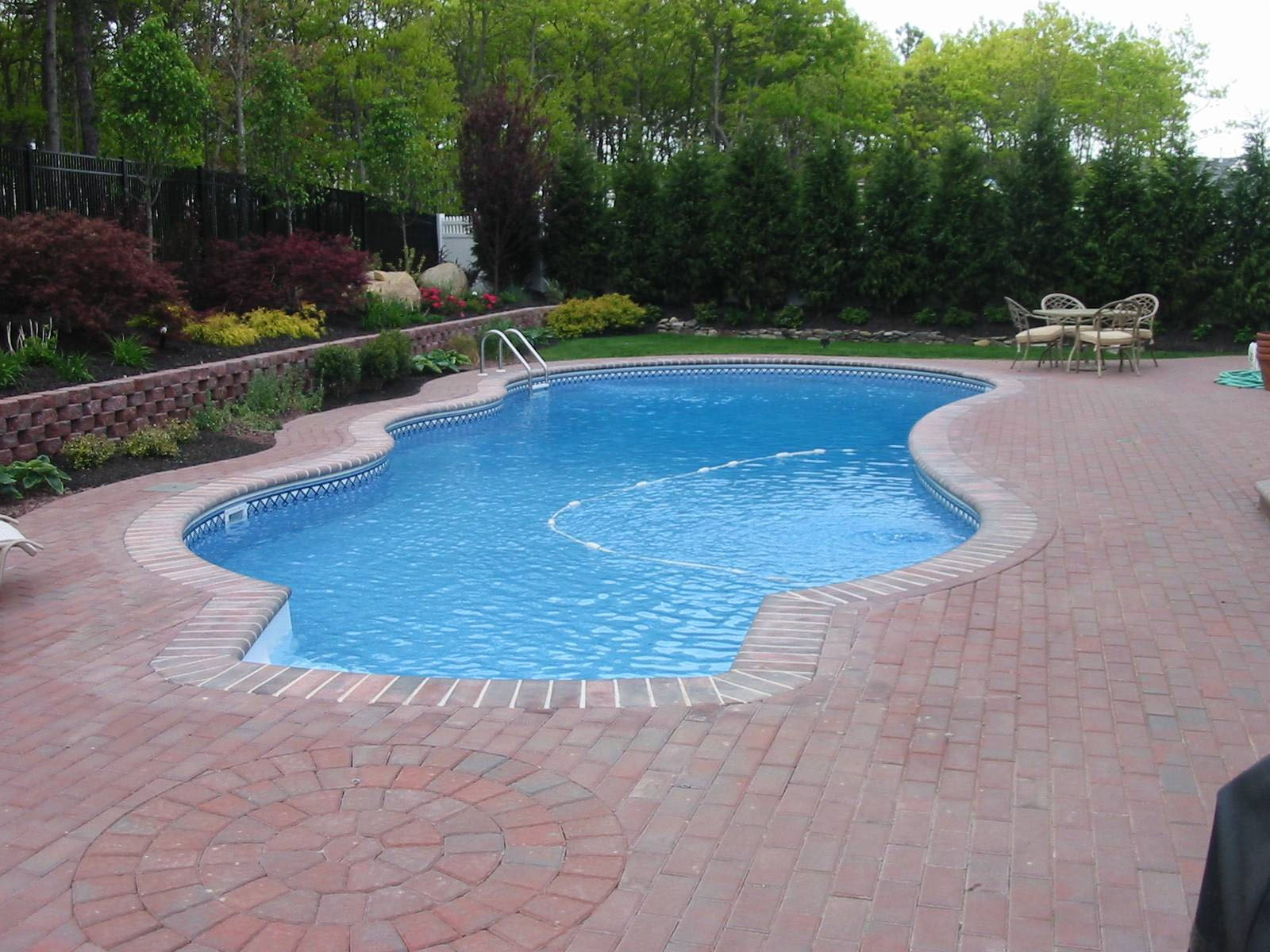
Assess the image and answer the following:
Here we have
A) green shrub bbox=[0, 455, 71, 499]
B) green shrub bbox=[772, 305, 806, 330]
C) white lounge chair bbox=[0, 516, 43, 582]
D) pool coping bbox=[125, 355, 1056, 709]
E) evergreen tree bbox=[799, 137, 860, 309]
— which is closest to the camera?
pool coping bbox=[125, 355, 1056, 709]

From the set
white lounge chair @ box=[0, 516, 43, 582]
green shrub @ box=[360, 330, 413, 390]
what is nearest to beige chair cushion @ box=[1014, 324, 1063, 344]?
green shrub @ box=[360, 330, 413, 390]

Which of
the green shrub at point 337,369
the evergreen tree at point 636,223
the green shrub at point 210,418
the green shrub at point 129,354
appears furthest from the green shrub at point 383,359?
the evergreen tree at point 636,223

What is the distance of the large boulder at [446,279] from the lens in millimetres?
19906

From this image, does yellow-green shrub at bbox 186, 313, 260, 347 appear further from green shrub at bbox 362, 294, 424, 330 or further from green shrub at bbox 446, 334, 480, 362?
green shrub at bbox 446, 334, 480, 362

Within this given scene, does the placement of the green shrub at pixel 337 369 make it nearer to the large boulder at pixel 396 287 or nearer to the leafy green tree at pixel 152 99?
the leafy green tree at pixel 152 99

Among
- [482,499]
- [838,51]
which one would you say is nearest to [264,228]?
[482,499]

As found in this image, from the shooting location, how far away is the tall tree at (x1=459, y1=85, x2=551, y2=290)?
67.0 feet

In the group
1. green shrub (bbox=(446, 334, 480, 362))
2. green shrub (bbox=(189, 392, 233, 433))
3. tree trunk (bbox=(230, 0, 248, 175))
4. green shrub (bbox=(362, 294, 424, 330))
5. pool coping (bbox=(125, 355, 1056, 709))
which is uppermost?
tree trunk (bbox=(230, 0, 248, 175))

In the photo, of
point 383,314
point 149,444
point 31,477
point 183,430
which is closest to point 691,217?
point 383,314

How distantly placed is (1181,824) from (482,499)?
21.8 ft

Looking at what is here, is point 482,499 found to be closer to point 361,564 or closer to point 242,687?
point 361,564

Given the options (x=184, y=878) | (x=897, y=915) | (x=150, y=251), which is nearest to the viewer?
(x=897, y=915)

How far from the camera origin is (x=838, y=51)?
33.7 meters

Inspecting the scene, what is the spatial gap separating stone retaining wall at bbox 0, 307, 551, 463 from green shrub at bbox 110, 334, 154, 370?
222 millimetres
